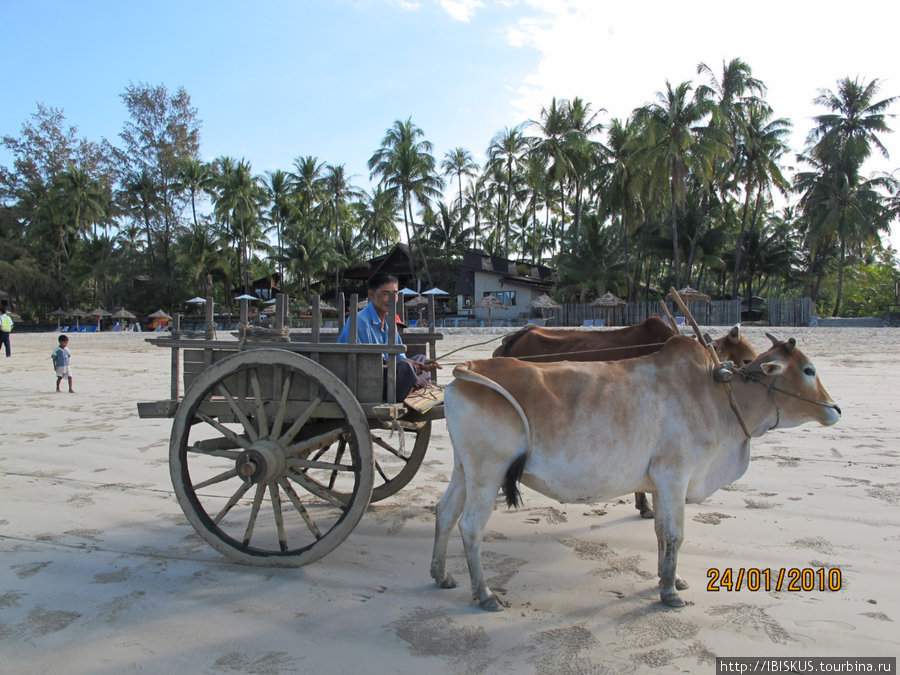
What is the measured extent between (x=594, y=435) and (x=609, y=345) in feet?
5.81

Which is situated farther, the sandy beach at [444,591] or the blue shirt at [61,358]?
the blue shirt at [61,358]

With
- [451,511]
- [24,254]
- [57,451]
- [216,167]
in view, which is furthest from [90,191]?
[451,511]

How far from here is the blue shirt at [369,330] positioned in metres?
4.39

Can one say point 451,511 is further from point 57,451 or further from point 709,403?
point 57,451

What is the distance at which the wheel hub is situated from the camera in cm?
357

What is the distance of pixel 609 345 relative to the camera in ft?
16.0

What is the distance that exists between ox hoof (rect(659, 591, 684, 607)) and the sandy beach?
5cm

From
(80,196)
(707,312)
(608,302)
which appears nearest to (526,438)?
(608,302)

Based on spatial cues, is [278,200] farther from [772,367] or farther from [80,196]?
[772,367]

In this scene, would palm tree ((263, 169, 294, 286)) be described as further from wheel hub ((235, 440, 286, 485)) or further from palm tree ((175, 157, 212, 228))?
wheel hub ((235, 440, 286, 485))

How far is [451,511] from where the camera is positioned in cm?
353

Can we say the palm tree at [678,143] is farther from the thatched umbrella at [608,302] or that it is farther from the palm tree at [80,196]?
the palm tree at [80,196]

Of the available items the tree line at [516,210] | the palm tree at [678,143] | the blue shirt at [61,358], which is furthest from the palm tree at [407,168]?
the blue shirt at [61,358]
